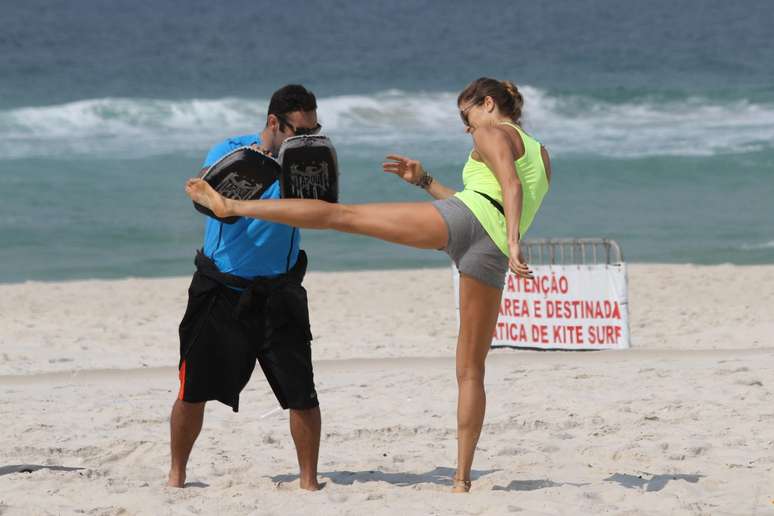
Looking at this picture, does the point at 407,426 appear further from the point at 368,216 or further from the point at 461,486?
the point at 368,216

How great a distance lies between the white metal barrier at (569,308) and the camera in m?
8.66

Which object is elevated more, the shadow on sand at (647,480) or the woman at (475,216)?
the woman at (475,216)

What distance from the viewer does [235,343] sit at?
4727 millimetres

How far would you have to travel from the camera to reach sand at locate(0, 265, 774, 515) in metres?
4.74

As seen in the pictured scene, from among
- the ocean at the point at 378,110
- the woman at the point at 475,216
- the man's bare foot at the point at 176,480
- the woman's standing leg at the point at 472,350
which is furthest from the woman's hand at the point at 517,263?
the ocean at the point at 378,110

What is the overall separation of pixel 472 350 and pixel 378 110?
29.7 metres

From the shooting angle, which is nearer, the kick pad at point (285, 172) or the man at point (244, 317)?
the kick pad at point (285, 172)

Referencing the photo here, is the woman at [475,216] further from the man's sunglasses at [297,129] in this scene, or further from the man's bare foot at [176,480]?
the man's bare foot at [176,480]

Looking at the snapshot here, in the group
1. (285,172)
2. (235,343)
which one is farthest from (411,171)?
(235,343)

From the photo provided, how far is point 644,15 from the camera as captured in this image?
56.5 metres

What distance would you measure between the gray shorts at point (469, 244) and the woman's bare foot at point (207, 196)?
770mm

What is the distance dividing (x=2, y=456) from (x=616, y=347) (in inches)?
179

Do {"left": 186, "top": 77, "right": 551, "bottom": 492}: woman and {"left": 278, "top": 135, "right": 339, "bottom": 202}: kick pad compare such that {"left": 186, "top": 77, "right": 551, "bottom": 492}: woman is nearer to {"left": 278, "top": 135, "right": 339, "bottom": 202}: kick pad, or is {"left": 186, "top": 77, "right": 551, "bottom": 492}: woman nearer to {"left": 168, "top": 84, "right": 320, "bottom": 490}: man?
→ {"left": 278, "top": 135, "right": 339, "bottom": 202}: kick pad

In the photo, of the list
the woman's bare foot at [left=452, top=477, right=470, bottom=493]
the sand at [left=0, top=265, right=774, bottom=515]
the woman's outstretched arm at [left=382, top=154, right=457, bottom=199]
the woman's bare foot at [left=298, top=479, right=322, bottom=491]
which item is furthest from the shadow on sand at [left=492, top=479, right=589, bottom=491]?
the woman's outstretched arm at [left=382, top=154, right=457, bottom=199]
